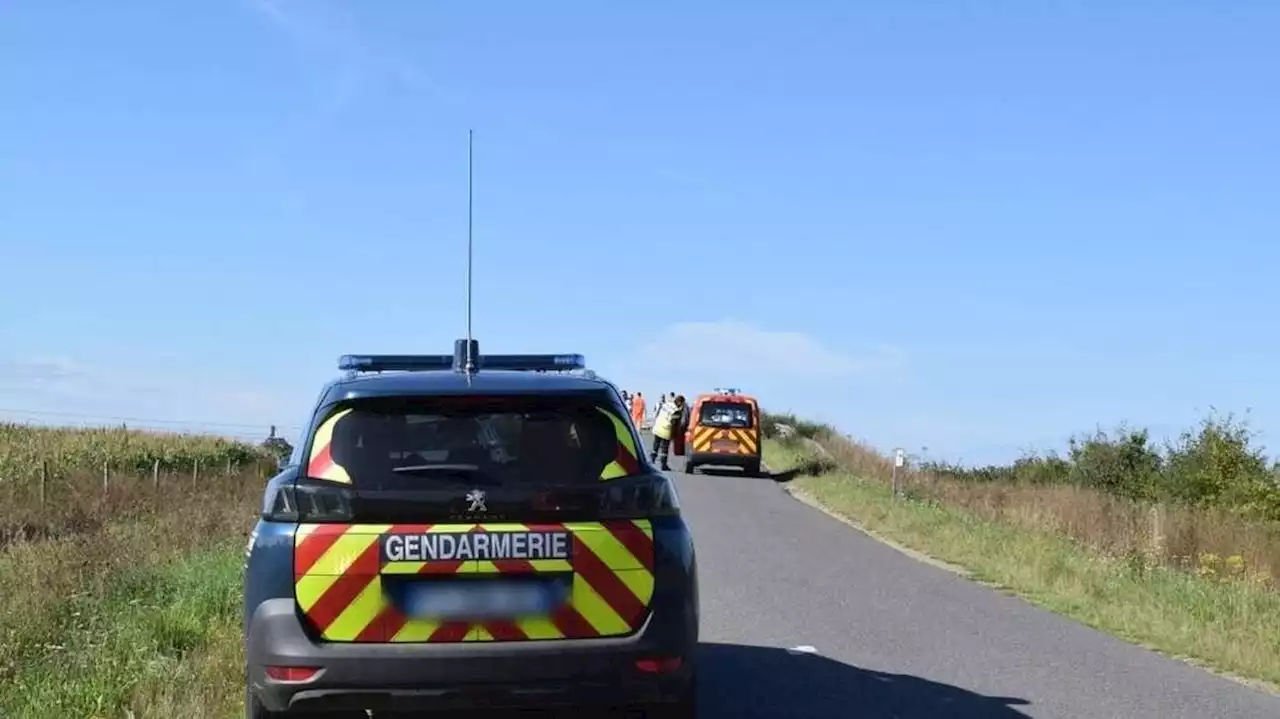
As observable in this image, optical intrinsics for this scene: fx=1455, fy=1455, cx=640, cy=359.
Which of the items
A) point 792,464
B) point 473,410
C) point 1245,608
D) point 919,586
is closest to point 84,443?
point 792,464

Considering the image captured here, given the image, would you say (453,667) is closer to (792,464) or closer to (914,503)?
(914,503)

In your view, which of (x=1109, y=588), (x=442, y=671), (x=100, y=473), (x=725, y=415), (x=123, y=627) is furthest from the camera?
(x=725, y=415)

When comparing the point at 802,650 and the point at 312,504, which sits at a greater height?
the point at 312,504

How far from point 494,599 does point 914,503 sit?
63.0 feet

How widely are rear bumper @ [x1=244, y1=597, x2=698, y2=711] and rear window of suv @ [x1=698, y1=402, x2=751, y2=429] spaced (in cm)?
2829

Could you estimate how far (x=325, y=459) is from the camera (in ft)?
19.5

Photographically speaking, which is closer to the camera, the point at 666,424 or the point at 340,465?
the point at 340,465

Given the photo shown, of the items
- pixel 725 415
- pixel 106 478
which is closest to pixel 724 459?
pixel 725 415

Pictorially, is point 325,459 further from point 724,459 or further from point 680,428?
point 680,428

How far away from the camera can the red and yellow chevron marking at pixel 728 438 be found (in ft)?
111

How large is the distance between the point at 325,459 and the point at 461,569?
755 millimetres

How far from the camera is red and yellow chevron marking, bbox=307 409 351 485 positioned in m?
5.86

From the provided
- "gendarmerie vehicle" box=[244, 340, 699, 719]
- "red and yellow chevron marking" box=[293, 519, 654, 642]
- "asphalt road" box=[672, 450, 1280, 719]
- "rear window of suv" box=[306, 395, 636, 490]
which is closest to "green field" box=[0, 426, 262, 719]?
"gendarmerie vehicle" box=[244, 340, 699, 719]

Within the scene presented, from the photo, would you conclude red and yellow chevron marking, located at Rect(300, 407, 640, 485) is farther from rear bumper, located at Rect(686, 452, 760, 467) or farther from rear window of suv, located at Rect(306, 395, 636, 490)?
rear bumper, located at Rect(686, 452, 760, 467)
